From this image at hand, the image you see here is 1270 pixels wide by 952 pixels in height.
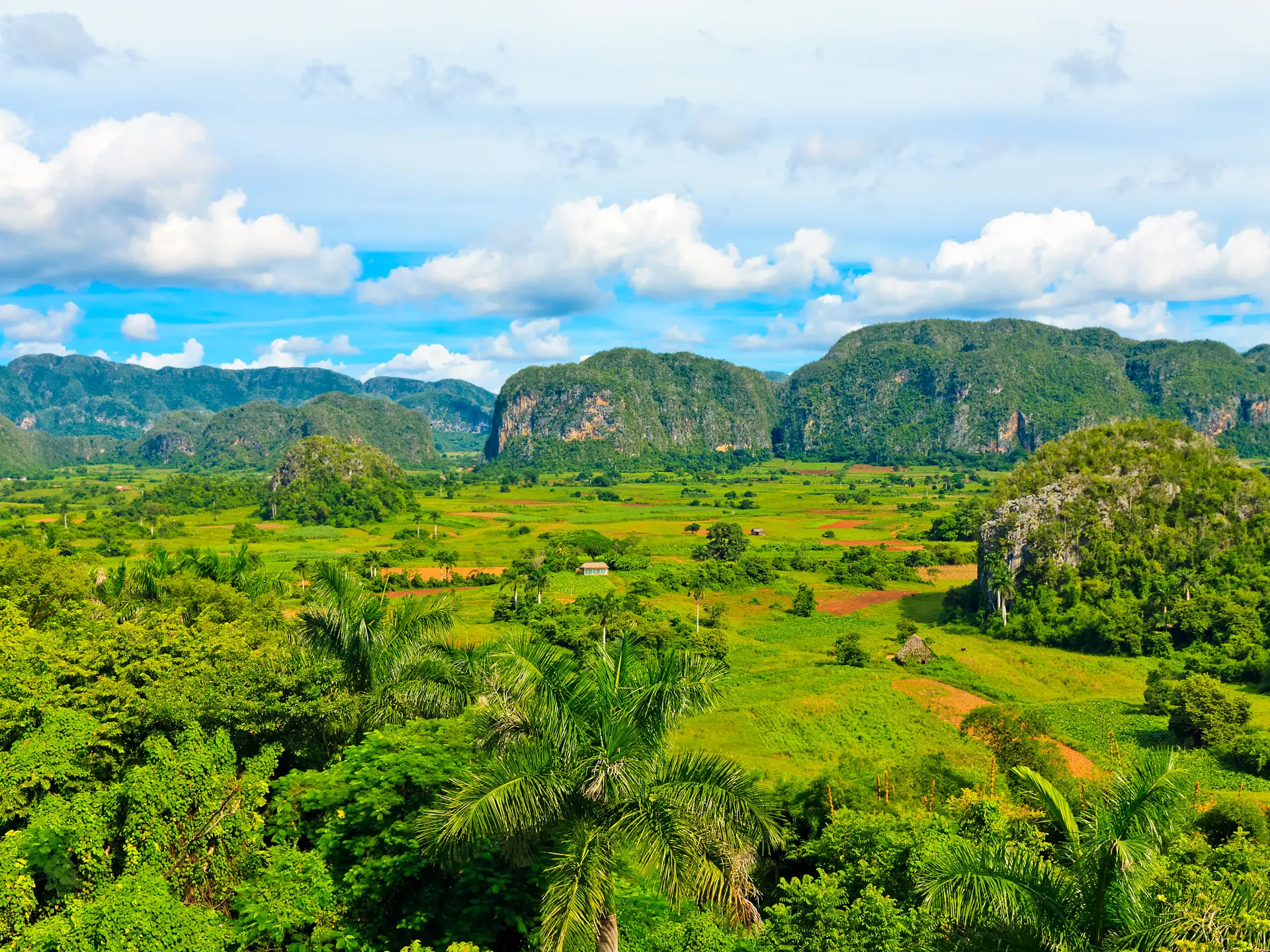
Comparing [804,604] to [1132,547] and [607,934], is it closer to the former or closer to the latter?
[1132,547]

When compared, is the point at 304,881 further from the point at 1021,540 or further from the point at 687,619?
the point at 1021,540

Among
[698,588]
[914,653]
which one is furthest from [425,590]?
[914,653]

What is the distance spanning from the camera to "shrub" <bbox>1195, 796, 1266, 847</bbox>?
54.7 feet

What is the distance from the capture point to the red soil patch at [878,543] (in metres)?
75.5

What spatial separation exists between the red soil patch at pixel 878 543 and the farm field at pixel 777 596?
398 mm

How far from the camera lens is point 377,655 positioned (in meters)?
15.9

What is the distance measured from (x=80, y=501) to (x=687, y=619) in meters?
108

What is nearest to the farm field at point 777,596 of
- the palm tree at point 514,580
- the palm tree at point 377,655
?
the palm tree at point 514,580

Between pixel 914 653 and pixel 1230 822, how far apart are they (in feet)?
78.6

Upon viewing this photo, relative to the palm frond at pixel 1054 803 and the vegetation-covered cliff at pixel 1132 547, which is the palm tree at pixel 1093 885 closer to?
the palm frond at pixel 1054 803

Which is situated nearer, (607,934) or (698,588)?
(607,934)

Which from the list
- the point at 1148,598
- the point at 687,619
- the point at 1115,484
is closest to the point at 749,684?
the point at 687,619

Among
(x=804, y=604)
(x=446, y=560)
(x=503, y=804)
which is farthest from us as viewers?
(x=446, y=560)

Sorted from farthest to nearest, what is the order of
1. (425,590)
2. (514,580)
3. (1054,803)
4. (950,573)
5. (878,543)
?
(878,543) → (950,573) → (514,580) → (425,590) → (1054,803)
